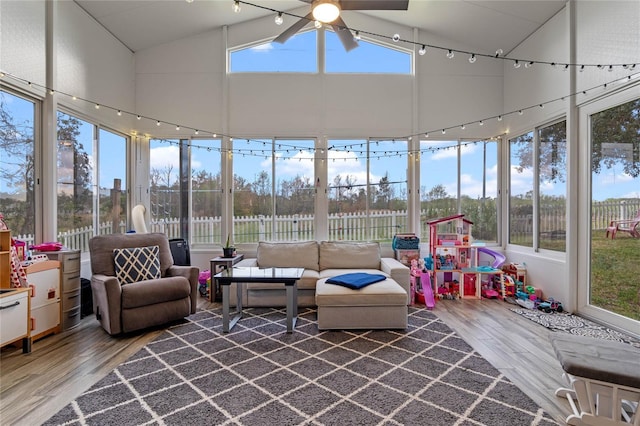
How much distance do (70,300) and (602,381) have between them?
14.8ft

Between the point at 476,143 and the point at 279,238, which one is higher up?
the point at 476,143

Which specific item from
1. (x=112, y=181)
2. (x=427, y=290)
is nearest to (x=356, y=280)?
(x=427, y=290)

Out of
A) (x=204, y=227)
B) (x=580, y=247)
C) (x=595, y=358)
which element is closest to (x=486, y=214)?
(x=580, y=247)

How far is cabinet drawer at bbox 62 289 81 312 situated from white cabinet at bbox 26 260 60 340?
7cm

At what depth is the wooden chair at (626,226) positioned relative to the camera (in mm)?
3342

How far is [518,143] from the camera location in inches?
202

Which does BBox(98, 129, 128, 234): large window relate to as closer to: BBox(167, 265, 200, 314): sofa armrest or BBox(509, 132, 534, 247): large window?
BBox(167, 265, 200, 314): sofa armrest

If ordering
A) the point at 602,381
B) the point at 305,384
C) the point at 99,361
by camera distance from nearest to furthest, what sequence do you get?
1. the point at 602,381
2. the point at 305,384
3. the point at 99,361

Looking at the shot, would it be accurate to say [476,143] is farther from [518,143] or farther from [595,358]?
[595,358]

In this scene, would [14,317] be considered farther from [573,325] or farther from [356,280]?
[573,325]

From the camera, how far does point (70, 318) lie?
3.49 metres

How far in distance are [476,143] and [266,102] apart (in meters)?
3.50

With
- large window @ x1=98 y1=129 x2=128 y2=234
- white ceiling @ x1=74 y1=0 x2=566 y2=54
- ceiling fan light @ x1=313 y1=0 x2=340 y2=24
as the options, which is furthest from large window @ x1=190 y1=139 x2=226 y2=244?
ceiling fan light @ x1=313 y1=0 x2=340 y2=24

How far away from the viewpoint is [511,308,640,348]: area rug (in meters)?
3.20
